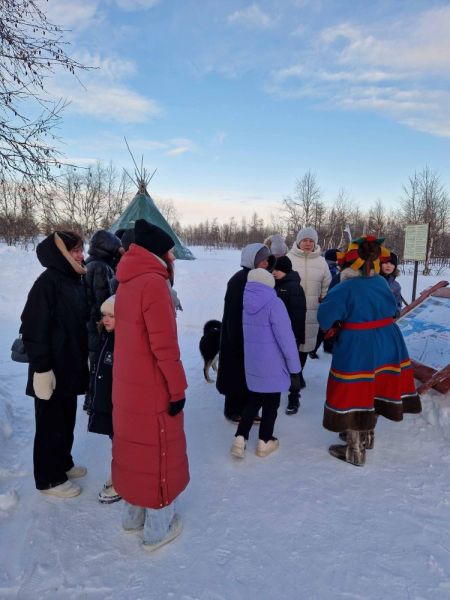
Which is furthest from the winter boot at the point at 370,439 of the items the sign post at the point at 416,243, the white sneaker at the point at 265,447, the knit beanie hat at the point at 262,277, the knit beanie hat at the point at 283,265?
the sign post at the point at 416,243

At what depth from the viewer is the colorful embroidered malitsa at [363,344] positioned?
3.15 meters

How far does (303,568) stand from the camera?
224 cm

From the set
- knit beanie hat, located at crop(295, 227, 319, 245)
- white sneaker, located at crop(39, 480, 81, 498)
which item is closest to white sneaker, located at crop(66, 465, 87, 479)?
white sneaker, located at crop(39, 480, 81, 498)

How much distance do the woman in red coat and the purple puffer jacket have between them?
1.07 metres

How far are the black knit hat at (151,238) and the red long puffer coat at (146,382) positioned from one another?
1.6 inches

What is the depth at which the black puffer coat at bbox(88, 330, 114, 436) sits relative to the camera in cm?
273

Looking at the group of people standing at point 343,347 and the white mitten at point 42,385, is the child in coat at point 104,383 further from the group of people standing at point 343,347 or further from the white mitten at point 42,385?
the group of people standing at point 343,347

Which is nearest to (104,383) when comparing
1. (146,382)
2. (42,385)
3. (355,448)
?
(42,385)

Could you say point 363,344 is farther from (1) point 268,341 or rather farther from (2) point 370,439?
(2) point 370,439

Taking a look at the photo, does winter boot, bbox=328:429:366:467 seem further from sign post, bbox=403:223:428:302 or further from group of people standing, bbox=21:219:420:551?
sign post, bbox=403:223:428:302

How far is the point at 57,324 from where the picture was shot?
9.16 feet

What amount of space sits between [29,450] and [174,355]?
7.17ft

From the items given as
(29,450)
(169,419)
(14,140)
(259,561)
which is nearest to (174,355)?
(169,419)

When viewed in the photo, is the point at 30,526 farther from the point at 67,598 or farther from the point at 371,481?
the point at 371,481
